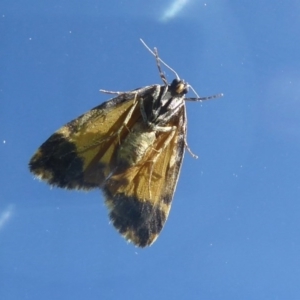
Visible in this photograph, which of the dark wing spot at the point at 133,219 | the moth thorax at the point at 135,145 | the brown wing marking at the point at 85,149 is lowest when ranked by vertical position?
the dark wing spot at the point at 133,219

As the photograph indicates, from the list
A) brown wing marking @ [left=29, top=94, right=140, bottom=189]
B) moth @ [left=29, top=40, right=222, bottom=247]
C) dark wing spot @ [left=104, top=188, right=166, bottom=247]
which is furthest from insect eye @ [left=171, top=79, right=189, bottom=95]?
dark wing spot @ [left=104, top=188, right=166, bottom=247]

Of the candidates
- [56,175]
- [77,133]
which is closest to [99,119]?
[77,133]

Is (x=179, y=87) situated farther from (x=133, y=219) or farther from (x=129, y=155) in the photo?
(x=133, y=219)

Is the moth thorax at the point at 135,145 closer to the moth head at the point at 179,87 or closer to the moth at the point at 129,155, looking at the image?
the moth at the point at 129,155

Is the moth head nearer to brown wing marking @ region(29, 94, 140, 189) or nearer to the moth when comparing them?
the moth

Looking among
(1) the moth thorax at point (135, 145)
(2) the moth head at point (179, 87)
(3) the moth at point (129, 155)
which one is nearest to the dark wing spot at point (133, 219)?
(3) the moth at point (129, 155)

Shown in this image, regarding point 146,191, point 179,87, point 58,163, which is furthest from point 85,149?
point 179,87

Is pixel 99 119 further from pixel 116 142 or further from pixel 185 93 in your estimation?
pixel 185 93

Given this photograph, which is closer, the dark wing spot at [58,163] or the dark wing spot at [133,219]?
the dark wing spot at [58,163]
